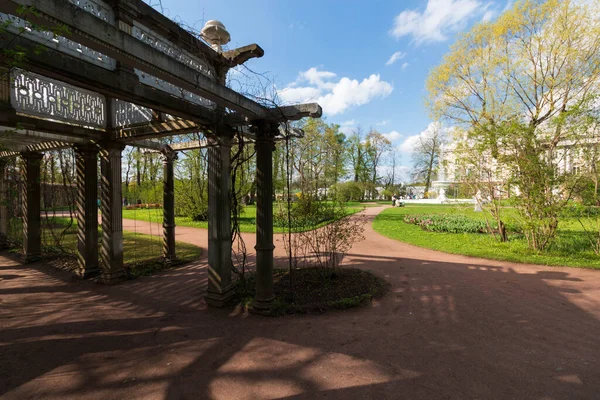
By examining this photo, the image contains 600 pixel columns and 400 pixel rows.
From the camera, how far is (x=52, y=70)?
2699mm

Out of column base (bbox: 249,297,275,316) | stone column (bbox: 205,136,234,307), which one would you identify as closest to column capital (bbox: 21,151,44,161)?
stone column (bbox: 205,136,234,307)

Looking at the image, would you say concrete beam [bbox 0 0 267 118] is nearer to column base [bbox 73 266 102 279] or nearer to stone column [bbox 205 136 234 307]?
stone column [bbox 205 136 234 307]

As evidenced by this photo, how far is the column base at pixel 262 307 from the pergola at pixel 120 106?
0.07ft

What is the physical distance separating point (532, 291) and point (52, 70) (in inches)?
325

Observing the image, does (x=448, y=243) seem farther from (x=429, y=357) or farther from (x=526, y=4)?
(x=526, y=4)

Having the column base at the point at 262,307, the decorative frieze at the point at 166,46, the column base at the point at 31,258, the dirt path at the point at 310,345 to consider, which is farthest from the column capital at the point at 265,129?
the column base at the point at 31,258

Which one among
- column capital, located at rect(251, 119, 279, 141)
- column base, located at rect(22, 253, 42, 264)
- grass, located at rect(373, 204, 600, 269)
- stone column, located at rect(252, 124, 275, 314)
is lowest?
grass, located at rect(373, 204, 600, 269)

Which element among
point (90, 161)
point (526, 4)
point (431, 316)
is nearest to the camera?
point (431, 316)

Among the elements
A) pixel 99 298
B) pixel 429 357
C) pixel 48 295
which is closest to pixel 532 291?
pixel 429 357

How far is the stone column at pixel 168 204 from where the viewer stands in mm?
7230

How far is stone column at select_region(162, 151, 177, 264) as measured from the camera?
7230 millimetres

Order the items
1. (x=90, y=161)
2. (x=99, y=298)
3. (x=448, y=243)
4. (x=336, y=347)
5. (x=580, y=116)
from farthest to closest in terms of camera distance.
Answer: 1. (x=448, y=243)
2. (x=580, y=116)
3. (x=90, y=161)
4. (x=99, y=298)
5. (x=336, y=347)

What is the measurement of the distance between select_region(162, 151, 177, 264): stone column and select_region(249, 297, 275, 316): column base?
4.30 meters

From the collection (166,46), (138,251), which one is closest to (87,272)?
(138,251)
